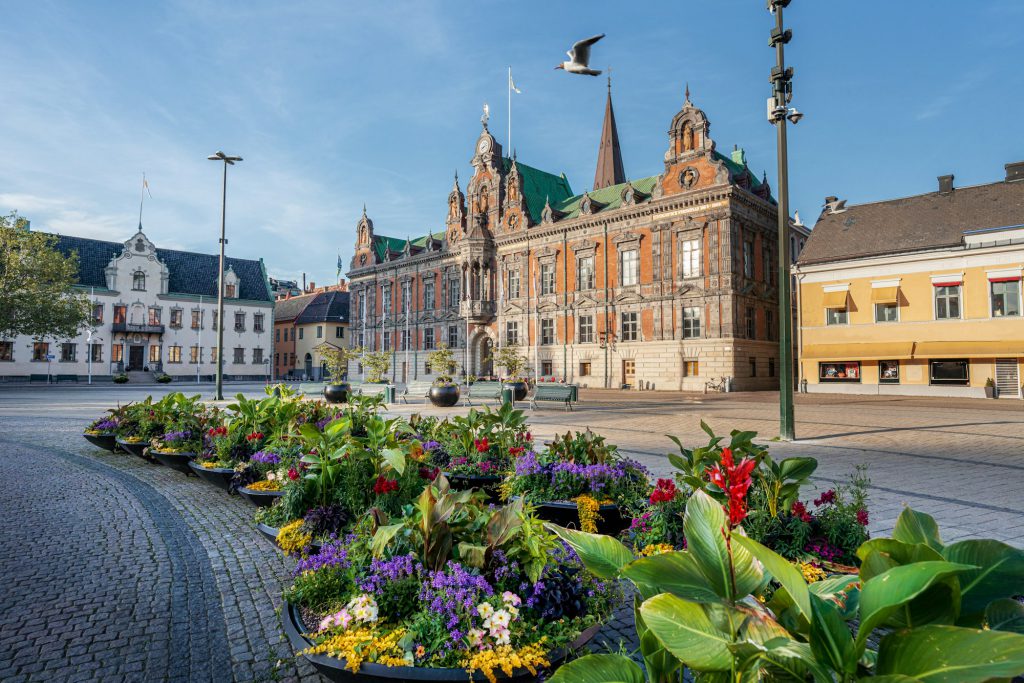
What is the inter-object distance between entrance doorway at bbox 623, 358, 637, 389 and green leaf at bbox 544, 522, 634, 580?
37820 mm

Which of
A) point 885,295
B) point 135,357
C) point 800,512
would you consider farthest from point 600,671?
point 135,357

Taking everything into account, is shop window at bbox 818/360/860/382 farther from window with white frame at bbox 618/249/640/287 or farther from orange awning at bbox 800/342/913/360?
window with white frame at bbox 618/249/640/287

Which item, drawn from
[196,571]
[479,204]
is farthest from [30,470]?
[479,204]

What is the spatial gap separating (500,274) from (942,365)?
1179 inches

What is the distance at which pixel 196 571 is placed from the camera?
5.00 m

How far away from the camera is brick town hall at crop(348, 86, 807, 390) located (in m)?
35.4

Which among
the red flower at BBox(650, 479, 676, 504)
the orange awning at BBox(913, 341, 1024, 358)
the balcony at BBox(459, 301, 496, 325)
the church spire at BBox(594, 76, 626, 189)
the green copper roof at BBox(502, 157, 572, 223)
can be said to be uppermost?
the church spire at BBox(594, 76, 626, 189)

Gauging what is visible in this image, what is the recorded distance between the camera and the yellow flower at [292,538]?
4.39 m

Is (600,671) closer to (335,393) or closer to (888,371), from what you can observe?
(335,393)

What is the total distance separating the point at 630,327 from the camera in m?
39.3

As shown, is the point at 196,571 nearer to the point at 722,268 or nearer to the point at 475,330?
the point at 722,268

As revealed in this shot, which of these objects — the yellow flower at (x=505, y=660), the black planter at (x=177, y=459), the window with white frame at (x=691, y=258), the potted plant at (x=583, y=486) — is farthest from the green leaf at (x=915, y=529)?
the window with white frame at (x=691, y=258)

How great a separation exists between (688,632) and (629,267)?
3970cm

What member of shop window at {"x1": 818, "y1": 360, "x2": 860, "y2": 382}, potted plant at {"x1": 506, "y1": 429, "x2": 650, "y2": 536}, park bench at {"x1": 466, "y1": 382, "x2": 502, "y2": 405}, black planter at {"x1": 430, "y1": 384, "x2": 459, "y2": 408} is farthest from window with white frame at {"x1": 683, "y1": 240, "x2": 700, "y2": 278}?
potted plant at {"x1": 506, "y1": 429, "x2": 650, "y2": 536}
